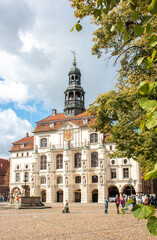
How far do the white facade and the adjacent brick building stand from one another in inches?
608

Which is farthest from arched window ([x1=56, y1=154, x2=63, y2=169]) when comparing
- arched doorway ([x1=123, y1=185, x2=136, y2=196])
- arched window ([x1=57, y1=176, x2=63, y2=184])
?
arched doorway ([x1=123, y1=185, x2=136, y2=196])

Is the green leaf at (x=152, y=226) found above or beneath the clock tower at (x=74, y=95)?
beneath

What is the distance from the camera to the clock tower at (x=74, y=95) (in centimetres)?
5528

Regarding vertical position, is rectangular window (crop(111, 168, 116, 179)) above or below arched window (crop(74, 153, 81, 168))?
below

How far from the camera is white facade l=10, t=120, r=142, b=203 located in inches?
1845

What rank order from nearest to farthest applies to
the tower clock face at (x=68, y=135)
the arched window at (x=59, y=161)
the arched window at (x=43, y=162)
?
the tower clock face at (x=68, y=135) < the arched window at (x=59, y=161) < the arched window at (x=43, y=162)

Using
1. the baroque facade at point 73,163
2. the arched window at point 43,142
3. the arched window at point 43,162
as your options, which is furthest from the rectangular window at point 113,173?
the arched window at point 43,142

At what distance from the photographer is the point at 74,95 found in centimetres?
5531

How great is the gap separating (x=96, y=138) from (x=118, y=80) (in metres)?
33.4

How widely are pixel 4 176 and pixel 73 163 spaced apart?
30750mm

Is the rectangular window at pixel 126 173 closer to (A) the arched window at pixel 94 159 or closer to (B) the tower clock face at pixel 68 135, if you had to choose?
(A) the arched window at pixel 94 159

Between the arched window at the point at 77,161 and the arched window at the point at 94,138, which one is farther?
the arched window at the point at 77,161

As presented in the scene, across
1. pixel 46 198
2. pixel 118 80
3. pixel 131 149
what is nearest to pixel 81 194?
pixel 46 198

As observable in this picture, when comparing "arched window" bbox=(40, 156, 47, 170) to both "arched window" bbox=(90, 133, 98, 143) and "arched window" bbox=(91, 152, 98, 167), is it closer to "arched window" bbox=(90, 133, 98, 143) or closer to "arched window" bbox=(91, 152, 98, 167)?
"arched window" bbox=(91, 152, 98, 167)
